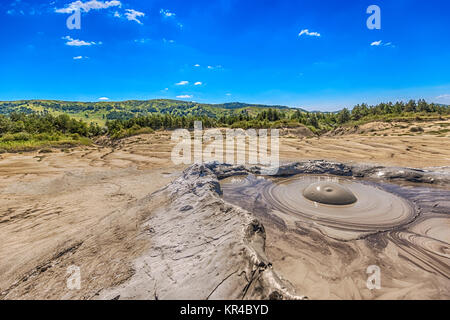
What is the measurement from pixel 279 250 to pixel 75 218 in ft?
34.1

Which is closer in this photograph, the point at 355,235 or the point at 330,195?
the point at 355,235

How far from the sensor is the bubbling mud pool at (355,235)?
4926mm

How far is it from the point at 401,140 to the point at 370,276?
116 ft

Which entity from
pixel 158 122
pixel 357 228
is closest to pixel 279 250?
pixel 357 228

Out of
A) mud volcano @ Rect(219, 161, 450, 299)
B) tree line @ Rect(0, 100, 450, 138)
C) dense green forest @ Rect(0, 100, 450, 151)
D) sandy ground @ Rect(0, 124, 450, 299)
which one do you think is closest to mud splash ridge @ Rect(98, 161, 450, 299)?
mud volcano @ Rect(219, 161, 450, 299)

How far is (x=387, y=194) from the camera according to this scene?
1072cm

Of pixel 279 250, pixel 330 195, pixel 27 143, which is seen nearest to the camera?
pixel 279 250

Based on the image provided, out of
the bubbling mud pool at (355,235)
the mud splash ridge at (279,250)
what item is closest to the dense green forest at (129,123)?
the mud splash ridge at (279,250)

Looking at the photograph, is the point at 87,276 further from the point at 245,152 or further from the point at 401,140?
the point at 401,140

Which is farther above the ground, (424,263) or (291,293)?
(291,293)

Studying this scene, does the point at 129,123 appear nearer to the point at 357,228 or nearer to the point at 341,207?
the point at 341,207

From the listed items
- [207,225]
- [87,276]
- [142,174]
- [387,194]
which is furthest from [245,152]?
[87,276]

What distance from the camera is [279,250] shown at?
6172mm

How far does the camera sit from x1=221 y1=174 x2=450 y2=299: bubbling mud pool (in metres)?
4.93
